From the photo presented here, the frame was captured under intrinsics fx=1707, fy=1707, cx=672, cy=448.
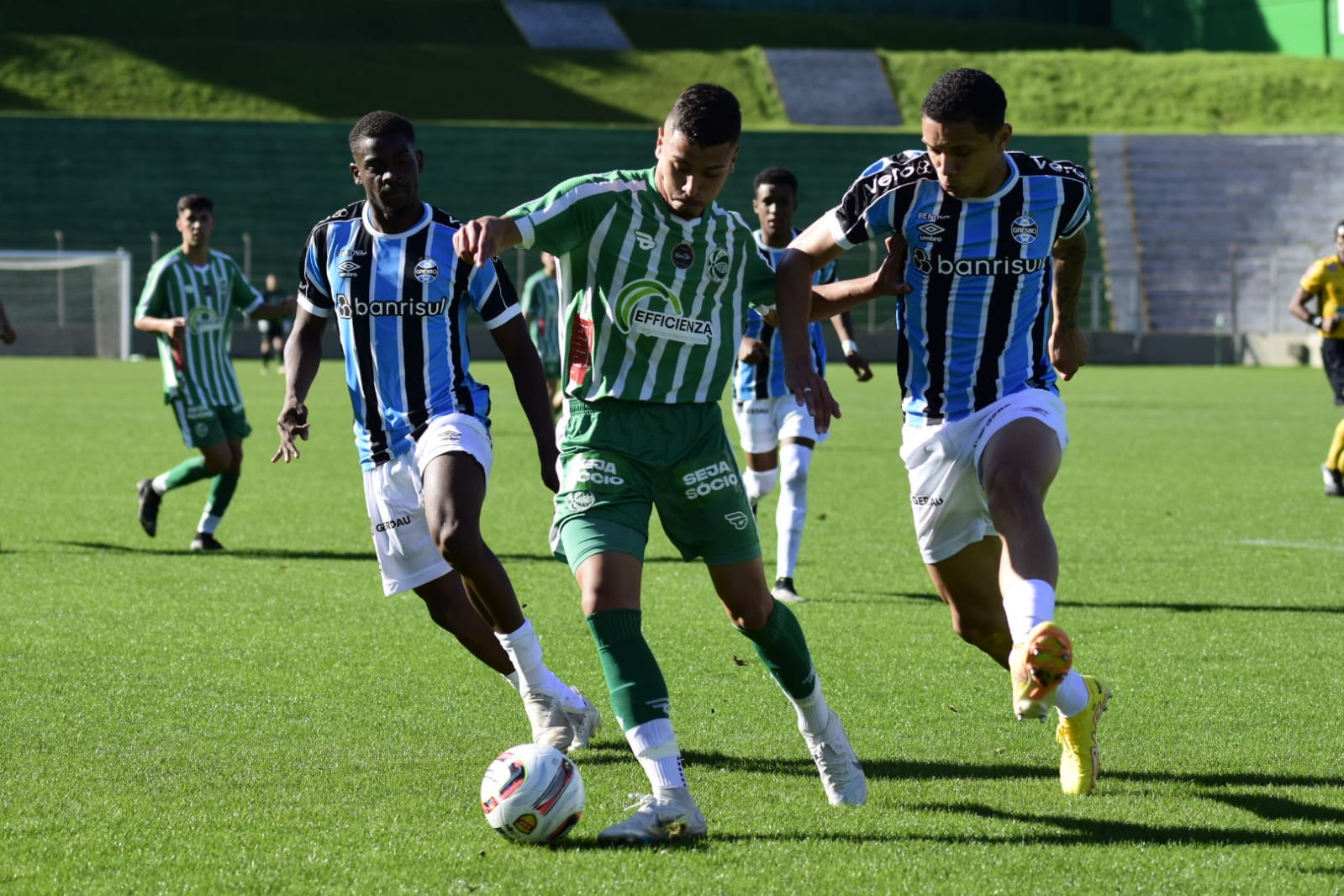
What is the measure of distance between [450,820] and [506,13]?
60.4 m

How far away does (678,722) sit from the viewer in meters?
5.95

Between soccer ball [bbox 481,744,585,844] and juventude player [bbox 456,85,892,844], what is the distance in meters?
0.27

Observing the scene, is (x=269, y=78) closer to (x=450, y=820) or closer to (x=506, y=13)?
(x=506, y=13)

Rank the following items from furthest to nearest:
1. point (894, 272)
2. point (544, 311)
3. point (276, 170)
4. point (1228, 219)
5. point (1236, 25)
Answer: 1. point (1236, 25)
2. point (1228, 219)
3. point (276, 170)
4. point (544, 311)
5. point (894, 272)

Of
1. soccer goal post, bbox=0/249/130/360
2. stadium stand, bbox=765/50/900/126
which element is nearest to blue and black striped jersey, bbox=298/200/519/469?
soccer goal post, bbox=0/249/130/360

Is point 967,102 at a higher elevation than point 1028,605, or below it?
higher

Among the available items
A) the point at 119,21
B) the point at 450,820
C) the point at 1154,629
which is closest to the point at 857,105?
the point at 119,21

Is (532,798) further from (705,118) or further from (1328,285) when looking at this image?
(1328,285)

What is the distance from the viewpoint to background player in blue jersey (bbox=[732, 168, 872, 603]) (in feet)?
29.4

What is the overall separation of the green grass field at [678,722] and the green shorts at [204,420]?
72 cm

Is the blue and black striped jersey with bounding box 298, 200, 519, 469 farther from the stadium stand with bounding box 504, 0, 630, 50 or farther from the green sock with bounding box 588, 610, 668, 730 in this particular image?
the stadium stand with bounding box 504, 0, 630, 50

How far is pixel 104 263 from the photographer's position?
3994 cm

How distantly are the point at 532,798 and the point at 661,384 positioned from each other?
120 centimetres

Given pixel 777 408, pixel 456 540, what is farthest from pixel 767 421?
pixel 456 540
